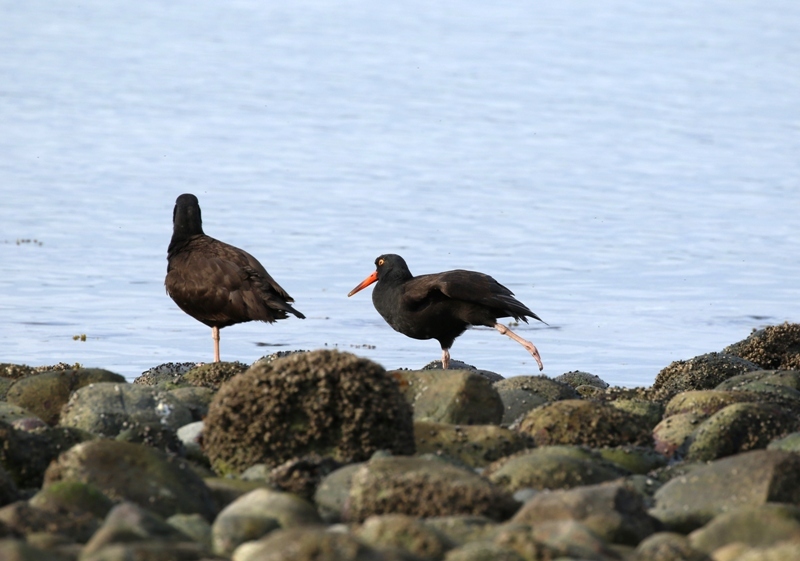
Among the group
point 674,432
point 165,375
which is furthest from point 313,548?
point 165,375

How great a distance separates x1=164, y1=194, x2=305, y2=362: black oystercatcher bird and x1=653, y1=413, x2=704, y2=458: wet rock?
479 centimetres

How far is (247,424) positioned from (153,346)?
309 inches

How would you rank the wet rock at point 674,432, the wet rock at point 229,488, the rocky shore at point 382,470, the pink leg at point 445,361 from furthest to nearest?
the pink leg at point 445,361
the wet rock at point 674,432
the wet rock at point 229,488
the rocky shore at point 382,470

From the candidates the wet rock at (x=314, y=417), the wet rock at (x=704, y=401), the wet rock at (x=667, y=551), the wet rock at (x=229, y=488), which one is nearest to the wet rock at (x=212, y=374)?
the wet rock at (x=314, y=417)

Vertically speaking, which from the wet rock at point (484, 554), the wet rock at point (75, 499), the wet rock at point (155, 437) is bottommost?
the wet rock at point (484, 554)

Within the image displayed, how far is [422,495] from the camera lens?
5863 mm

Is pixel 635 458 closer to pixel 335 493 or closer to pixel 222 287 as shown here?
pixel 335 493

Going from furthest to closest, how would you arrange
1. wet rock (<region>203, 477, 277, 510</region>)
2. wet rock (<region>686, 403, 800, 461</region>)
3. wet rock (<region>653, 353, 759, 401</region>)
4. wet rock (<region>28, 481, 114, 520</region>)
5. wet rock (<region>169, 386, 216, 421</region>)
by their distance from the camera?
wet rock (<region>653, 353, 759, 401</region>) → wet rock (<region>169, 386, 216, 421</region>) → wet rock (<region>686, 403, 800, 461</region>) → wet rock (<region>203, 477, 277, 510</region>) → wet rock (<region>28, 481, 114, 520</region>)

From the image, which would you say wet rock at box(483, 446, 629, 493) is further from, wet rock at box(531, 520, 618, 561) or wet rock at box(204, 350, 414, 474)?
wet rock at box(531, 520, 618, 561)

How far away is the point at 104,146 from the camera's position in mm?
27266

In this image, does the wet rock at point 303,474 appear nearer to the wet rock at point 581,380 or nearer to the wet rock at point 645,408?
the wet rock at point 645,408

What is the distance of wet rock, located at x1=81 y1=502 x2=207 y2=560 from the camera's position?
15.4 ft

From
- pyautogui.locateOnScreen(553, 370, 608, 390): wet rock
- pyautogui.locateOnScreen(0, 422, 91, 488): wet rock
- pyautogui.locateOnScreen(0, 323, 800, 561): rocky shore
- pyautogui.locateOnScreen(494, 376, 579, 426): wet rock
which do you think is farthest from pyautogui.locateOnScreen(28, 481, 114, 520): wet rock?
pyautogui.locateOnScreen(553, 370, 608, 390): wet rock

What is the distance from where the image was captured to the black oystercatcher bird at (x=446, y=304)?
11.8 meters
